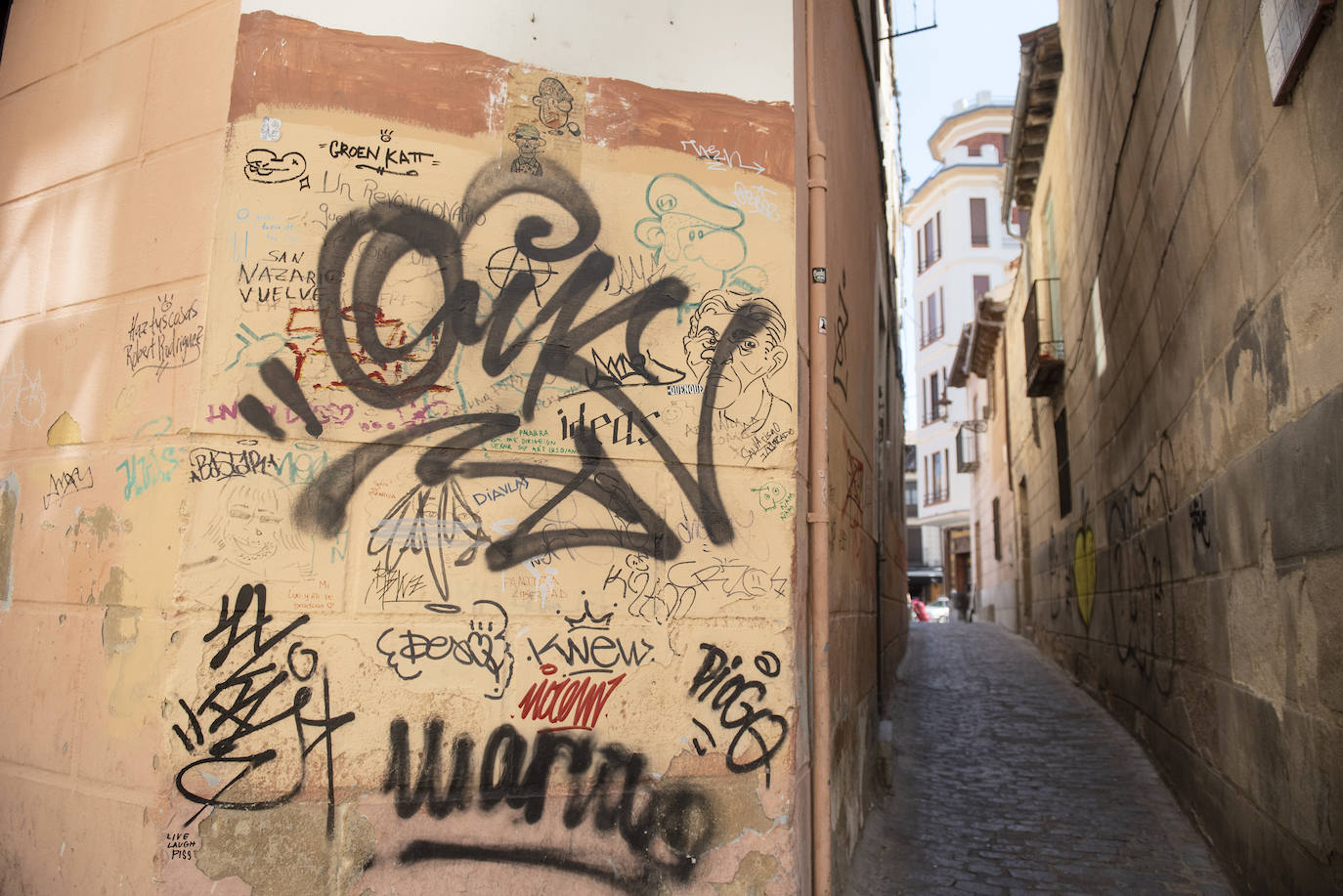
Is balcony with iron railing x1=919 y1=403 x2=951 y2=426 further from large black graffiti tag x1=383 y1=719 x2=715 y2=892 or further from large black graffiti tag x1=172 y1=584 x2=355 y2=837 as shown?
large black graffiti tag x1=172 y1=584 x2=355 y2=837

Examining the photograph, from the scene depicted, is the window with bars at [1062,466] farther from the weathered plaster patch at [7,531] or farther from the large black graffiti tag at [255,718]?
the weathered plaster patch at [7,531]

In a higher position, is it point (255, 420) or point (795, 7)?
point (795, 7)

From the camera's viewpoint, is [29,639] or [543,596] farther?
[29,639]

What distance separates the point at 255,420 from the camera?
368 centimetres

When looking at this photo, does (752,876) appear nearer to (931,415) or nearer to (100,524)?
(100,524)

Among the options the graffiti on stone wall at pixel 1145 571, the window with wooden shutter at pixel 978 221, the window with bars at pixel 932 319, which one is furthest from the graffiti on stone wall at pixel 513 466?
the window with bars at pixel 932 319

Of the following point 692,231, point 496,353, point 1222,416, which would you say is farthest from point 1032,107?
point 496,353

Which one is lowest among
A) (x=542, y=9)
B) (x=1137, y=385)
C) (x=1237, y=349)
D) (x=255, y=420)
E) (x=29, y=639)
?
(x=29, y=639)

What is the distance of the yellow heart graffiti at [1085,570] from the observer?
9867 mm

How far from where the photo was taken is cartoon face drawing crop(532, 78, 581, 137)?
4.06 meters

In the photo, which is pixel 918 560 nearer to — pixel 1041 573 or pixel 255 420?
pixel 1041 573

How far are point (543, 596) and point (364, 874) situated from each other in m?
1.14

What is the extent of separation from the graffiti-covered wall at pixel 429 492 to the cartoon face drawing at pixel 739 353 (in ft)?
0.04

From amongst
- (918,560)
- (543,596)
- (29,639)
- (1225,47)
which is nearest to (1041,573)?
(1225,47)
